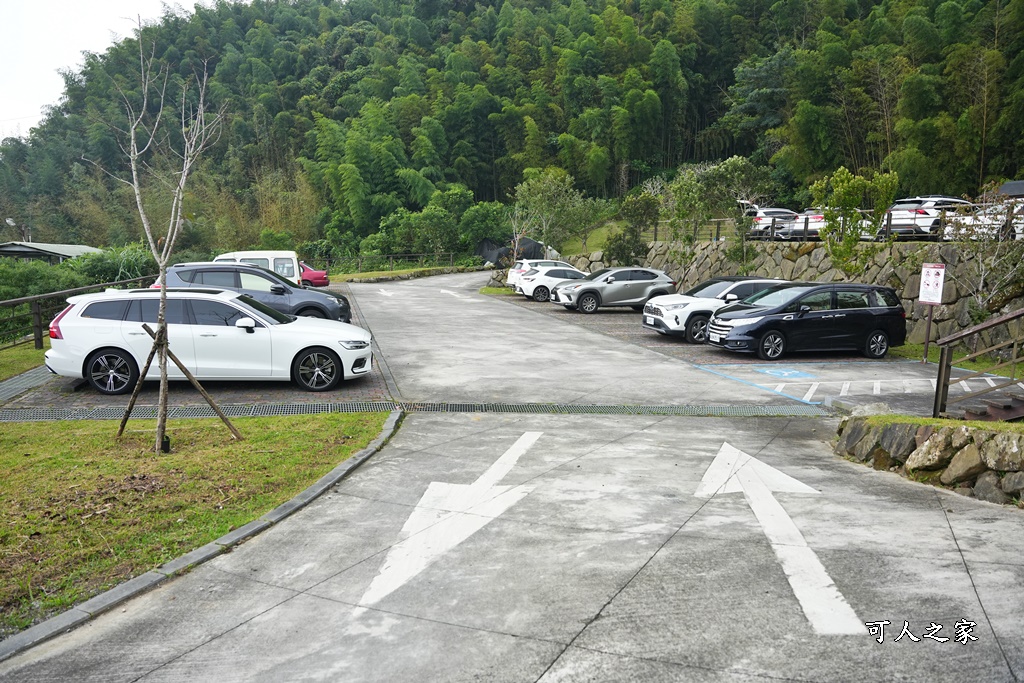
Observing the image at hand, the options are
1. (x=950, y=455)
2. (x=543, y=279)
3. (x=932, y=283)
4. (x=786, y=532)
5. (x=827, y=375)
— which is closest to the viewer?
(x=786, y=532)

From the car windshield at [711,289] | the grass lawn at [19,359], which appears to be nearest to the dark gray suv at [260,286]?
the grass lawn at [19,359]

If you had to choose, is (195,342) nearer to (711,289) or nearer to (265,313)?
(265,313)

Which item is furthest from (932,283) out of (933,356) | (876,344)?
(933,356)

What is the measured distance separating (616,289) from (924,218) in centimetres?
970

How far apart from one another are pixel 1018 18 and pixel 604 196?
103ft

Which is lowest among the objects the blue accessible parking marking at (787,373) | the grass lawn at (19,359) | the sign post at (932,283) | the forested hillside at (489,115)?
the grass lawn at (19,359)

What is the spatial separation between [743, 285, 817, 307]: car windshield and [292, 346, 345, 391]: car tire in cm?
916

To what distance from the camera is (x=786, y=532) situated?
550cm

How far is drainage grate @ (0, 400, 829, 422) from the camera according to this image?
938 centimetres

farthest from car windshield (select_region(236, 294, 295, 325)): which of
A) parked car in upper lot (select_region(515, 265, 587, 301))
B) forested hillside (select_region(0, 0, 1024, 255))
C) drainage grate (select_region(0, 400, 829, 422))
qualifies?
forested hillside (select_region(0, 0, 1024, 255))

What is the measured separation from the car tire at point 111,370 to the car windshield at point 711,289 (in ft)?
41.0

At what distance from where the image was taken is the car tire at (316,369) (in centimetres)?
1095

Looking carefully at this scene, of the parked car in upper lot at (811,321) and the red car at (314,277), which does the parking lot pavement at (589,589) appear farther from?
the red car at (314,277)

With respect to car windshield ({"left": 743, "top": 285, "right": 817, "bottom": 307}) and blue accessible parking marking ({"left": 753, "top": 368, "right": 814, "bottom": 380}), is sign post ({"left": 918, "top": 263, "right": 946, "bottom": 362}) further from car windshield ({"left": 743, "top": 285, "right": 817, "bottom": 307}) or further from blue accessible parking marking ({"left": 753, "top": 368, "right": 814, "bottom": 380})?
blue accessible parking marking ({"left": 753, "top": 368, "right": 814, "bottom": 380})
